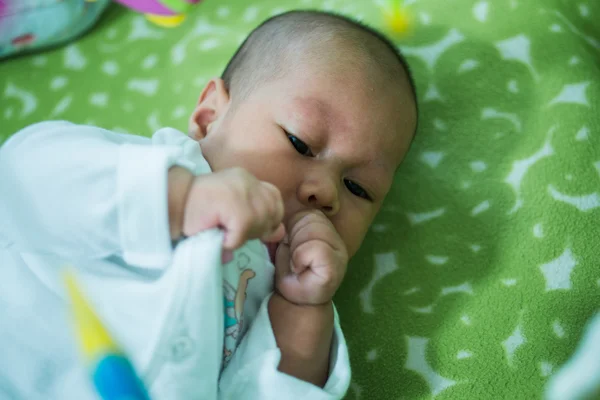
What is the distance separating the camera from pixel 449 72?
1.30m

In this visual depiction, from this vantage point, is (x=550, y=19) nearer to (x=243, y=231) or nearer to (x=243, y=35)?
(x=243, y=35)

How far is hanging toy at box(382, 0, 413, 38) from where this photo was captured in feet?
4.50

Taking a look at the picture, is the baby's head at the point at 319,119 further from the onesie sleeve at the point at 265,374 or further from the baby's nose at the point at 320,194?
the onesie sleeve at the point at 265,374

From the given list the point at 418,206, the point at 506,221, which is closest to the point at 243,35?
the point at 418,206

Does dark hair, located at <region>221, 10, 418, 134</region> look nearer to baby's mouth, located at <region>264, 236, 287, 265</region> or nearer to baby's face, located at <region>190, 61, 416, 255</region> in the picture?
baby's face, located at <region>190, 61, 416, 255</region>

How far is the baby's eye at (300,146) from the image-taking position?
94 centimetres

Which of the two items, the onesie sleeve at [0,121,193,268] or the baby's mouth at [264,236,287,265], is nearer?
the onesie sleeve at [0,121,193,268]

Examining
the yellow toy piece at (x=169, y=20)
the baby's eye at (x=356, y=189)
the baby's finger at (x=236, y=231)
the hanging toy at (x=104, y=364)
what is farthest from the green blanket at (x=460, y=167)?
the hanging toy at (x=104, y=364)

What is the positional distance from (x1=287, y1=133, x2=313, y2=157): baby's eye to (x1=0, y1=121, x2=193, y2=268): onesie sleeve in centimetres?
25

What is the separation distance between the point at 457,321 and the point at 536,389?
0.54ft

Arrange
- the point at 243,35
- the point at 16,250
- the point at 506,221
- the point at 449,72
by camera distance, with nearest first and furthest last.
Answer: the point at 16,250 < the point at 506,221 < the point at 449,72 < the point at 243,35

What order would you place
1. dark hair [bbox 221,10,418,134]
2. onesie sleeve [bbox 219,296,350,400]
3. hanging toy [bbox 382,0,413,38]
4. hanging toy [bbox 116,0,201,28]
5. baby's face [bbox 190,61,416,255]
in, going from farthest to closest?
hanging toy [bbox 116,0,201,28] → hanging toy [bbox 382,0,413,38] → dark hair [bbox 221,10,418,134] → baby's face [bbox 190,61,416,255] → onesie sleeve [bbox 219,296,350,400]

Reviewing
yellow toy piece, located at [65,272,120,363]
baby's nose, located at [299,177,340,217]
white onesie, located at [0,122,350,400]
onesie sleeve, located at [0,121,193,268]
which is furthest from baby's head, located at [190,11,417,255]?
yellow toy piece, located at [65,272,120,363]

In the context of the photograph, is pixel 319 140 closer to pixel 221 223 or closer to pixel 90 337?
pixel 221 223
